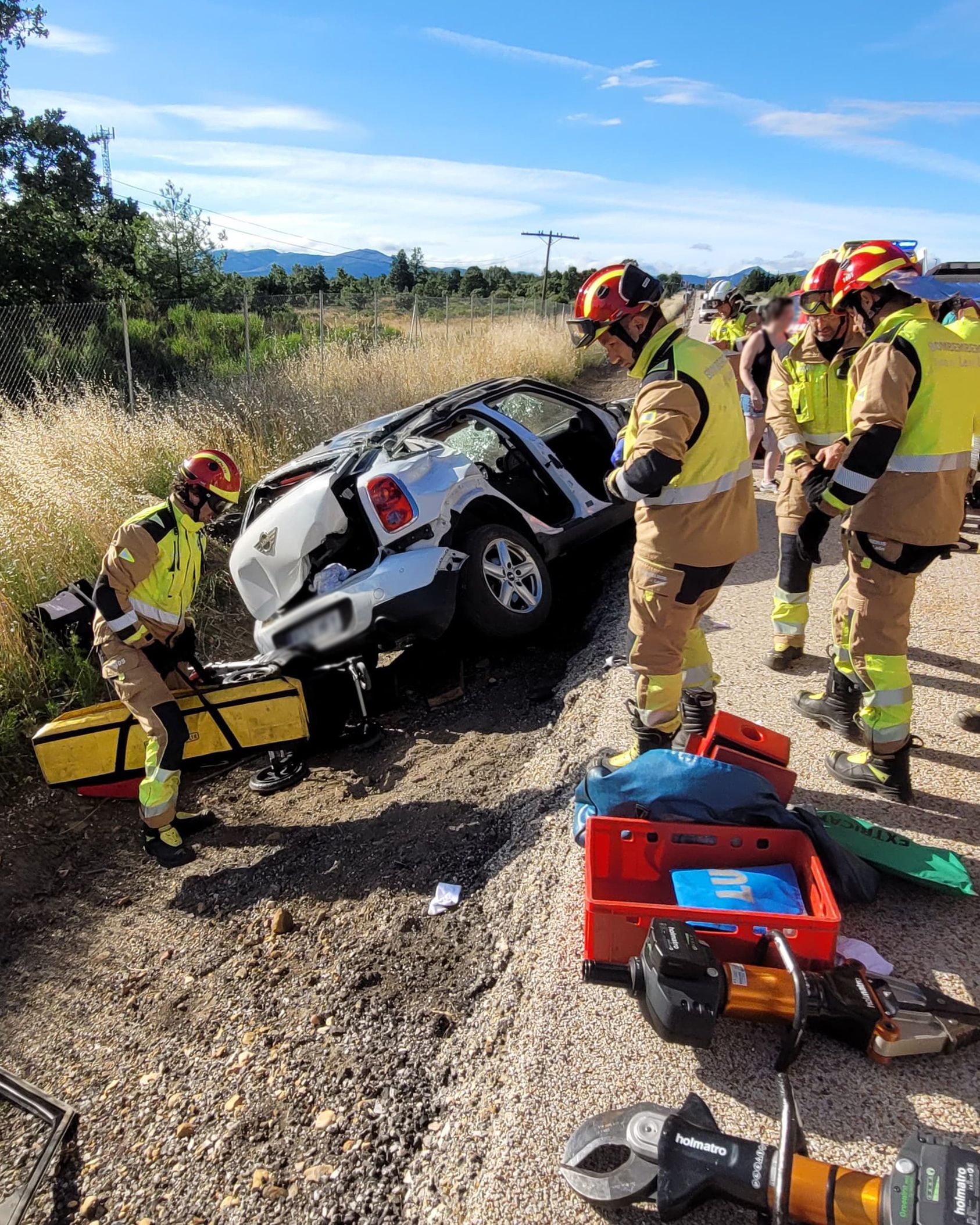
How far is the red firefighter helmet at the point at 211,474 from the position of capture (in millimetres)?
3869

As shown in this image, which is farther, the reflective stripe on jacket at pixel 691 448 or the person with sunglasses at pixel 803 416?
the person with sunglasses at pixel 803 416

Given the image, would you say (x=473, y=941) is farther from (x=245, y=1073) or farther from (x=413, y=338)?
(x=413, y=338)

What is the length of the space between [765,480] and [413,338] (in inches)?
296

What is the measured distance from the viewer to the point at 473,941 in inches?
114

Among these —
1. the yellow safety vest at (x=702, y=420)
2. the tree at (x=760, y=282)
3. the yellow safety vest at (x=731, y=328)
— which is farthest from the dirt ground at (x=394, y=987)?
the tree at (x=760, y=282)

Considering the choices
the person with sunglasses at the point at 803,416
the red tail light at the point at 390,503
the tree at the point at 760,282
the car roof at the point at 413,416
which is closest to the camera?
the person with sunglasses at the point at 803,416

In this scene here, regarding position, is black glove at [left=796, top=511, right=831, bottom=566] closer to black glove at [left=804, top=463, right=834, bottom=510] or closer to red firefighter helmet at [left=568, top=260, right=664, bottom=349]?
black glove at [left=804, top=463, right=834, bottom=510]

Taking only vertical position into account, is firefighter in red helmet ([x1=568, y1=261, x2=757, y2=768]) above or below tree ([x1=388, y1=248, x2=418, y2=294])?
below

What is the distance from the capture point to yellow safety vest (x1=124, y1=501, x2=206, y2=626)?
382cm

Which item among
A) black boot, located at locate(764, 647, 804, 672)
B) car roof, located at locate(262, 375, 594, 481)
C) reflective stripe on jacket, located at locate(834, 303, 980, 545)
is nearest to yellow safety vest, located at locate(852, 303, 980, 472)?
reflective stripe on jacket, located at locate(834, 303, 980, 545)

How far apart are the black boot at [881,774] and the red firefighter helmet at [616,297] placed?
80.0 inches

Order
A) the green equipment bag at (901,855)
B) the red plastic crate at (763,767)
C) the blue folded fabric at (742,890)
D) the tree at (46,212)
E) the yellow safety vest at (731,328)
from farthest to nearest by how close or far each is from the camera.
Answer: the tree at (46,212), the yellow safety vest at (731,328), the red plastic crate at (763,767), the green equipment bag at (901,855), the blue folded fabric at (742,890)

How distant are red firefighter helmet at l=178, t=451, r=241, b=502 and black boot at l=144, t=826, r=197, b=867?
1.69 metres

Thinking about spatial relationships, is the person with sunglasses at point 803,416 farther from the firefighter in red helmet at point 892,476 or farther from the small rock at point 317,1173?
the small rock at point 317,1173
